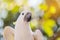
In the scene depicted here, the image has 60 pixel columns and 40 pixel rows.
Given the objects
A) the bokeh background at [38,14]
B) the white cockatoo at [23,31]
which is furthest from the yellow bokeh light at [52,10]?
the white cockatoo at [23,31]

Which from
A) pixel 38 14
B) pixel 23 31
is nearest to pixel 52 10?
pixel 38 14

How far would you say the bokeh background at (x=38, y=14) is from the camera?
102 centimetres

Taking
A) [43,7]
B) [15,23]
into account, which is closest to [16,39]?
[15,23]

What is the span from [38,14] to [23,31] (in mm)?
200

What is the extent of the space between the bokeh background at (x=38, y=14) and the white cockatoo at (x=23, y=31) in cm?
6

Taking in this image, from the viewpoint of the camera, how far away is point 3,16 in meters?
1.05

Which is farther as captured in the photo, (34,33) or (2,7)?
(2,7)

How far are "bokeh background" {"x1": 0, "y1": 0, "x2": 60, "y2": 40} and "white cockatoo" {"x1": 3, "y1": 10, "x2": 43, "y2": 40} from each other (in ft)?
0.19

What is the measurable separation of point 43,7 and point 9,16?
286 millimetres

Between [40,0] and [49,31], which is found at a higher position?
[40,0]

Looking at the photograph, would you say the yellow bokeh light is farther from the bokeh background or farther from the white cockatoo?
the white cockatoo

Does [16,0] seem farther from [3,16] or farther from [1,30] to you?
[1,30]

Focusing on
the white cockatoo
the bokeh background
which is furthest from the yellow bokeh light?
the white cockatoo

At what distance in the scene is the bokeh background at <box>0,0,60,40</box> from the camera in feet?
3.33
